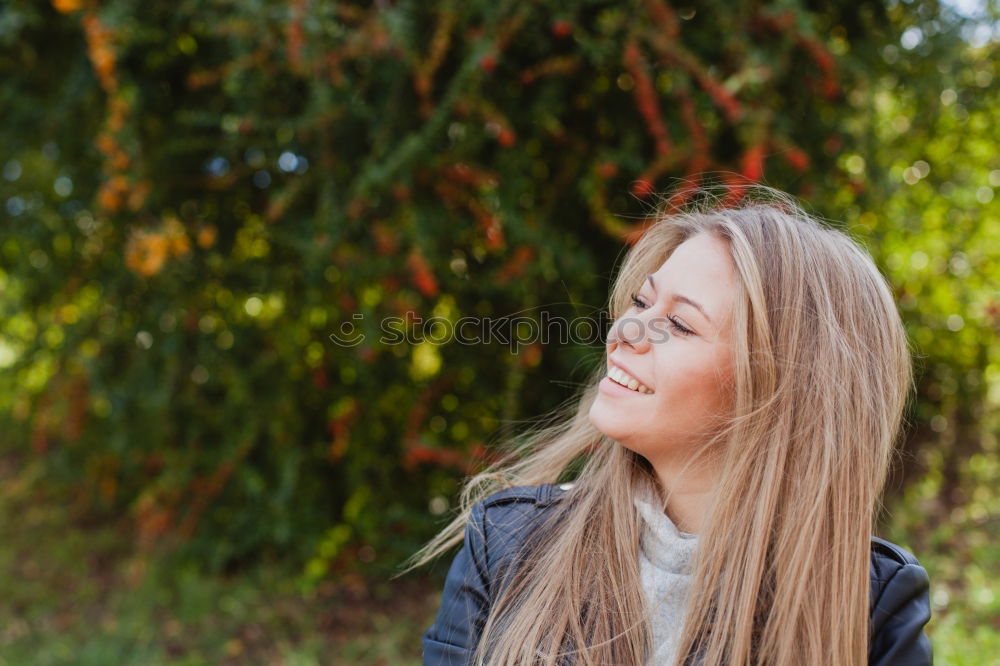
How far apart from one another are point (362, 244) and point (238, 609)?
1705mm

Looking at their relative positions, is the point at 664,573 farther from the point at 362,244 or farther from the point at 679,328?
the point at 362,244

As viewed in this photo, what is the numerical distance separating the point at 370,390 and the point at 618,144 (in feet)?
4.63

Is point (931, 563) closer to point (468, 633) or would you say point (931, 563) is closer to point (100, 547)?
point (468, 633)

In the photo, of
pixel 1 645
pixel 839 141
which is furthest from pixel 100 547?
pixel 839 141

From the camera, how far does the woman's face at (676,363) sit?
1338 mm

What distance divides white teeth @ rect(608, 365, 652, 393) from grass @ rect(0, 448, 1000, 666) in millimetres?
2038

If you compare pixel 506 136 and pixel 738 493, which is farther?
pixel 506 136

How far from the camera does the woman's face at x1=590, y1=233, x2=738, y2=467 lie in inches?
52.7

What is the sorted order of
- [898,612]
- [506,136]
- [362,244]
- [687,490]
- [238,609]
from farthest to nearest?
[238,609] < [362,244] < [506,136] < [687,490] < [898,612]

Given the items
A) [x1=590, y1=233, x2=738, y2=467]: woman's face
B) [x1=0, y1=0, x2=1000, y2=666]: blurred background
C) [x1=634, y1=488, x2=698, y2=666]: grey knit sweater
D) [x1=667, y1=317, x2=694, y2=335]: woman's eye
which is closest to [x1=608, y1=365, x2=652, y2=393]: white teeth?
[x1=590, y1=233, x2=738, y2=467]: woman's face

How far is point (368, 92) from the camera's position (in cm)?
296

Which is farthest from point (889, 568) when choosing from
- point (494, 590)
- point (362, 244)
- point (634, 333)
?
point (362, 244)

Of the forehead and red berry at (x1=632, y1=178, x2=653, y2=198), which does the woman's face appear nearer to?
the forehead

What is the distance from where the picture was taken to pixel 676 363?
4.39ft
